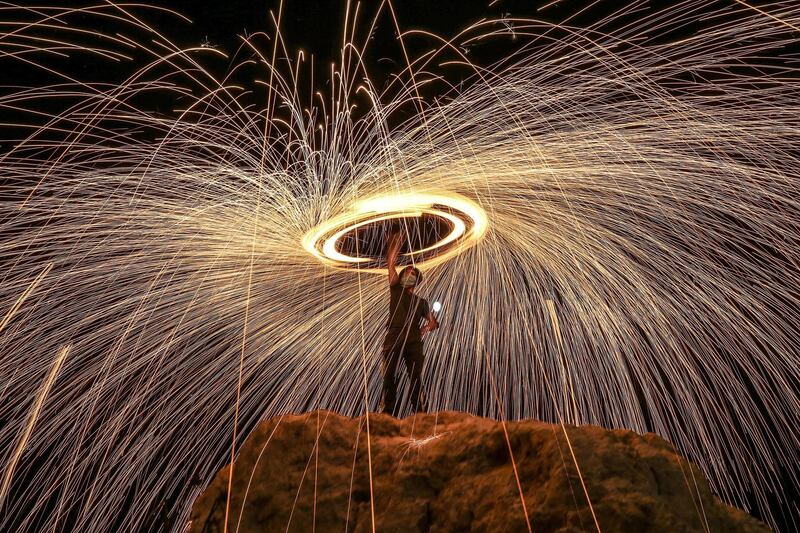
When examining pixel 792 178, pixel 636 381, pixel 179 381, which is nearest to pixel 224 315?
pixel 179 381

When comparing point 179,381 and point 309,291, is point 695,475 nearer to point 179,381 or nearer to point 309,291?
point 309,291

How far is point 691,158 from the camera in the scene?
6668mm

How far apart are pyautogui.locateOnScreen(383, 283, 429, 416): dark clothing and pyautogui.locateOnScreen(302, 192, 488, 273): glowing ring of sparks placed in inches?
23.6

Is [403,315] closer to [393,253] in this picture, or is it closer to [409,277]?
[409,277]

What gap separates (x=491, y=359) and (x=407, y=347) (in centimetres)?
481

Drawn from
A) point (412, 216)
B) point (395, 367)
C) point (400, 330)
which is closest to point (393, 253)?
point (412, 216)

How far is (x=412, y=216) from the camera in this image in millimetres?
6551

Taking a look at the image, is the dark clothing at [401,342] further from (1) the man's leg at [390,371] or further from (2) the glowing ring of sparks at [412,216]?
(2) the glowing ring of sparks at [412,216]

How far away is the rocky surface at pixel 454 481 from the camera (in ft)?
13.6

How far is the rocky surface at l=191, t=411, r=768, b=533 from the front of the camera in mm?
4141

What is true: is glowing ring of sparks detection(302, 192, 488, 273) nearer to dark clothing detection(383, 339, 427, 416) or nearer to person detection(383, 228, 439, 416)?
person detection(383, 228, 439, 416)

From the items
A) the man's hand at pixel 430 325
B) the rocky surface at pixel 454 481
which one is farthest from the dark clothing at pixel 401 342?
the rocky surface at pixel 454 481

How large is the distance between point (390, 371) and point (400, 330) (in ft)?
1.55

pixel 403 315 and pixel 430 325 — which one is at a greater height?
pixel 403 315
